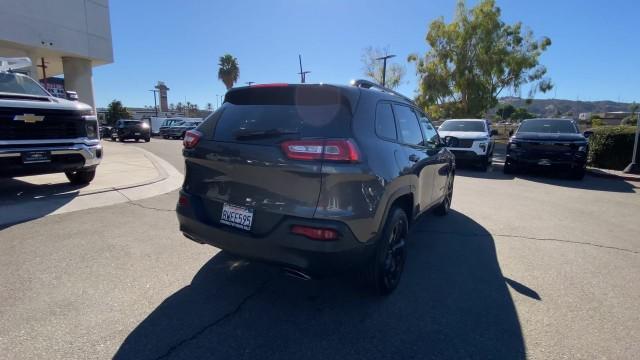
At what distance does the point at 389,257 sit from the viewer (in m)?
3.09

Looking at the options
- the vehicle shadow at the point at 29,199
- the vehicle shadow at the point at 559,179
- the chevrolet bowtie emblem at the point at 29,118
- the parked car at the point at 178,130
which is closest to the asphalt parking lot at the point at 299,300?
the vehicle shadow at the point at 29,199

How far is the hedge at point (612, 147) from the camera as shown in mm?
12184

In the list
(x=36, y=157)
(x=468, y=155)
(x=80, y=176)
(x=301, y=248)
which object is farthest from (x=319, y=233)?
(x=468, y=155)

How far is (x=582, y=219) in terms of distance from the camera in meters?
5.86

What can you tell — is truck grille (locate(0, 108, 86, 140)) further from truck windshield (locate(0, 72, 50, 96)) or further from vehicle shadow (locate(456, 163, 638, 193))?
vehicle shadow (locate(456, 163, 638, 193))

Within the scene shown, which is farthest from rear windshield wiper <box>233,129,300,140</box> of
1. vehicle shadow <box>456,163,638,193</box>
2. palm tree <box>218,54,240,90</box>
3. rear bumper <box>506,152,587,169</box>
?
palm tree <box>218,54,240,90</box>

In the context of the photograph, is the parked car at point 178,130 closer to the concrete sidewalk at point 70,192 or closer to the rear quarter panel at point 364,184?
the concrete sidewalk at point 70,192

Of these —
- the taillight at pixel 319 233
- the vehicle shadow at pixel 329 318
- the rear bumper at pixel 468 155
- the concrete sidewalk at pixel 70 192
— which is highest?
the taillight at pixel 319 233

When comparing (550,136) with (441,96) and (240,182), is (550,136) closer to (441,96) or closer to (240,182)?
(240,182)

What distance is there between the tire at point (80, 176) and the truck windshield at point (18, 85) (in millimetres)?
1566

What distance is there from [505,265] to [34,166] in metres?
6.78

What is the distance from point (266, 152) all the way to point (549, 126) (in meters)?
11.7

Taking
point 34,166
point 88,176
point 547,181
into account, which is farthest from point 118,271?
point 547,181

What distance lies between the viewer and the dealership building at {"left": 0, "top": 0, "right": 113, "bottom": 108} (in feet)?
48.6
